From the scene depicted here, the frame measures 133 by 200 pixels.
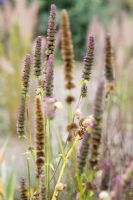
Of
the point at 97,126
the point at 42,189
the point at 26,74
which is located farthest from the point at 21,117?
the point at 97,126

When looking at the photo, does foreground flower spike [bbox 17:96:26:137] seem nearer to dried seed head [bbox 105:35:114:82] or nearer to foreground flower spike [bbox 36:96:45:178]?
foreground flower spike [bbox 36:96:45:178]

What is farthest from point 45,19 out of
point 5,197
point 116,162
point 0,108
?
point 5,197

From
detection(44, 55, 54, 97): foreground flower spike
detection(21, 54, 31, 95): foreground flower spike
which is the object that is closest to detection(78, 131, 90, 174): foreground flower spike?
detection(44, 55, 54, 97): foreground flower spike

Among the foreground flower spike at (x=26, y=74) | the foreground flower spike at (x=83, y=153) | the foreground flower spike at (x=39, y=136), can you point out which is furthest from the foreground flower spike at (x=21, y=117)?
the foreground flower spike at (x=83, y=153)

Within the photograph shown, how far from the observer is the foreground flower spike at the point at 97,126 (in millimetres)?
1374

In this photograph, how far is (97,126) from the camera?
1415 mm

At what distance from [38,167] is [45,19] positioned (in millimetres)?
9609

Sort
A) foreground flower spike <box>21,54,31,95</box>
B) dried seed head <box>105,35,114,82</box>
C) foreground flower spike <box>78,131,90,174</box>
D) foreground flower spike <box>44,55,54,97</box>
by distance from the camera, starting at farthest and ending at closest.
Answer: dried seed head <box>105,35,114,82</box>, foreground flower spike <box>21,54,31,95</box>, foreground flower spike <box>44,55,54,97</box>, foreground flower spike <box>78,131,90,174</box>

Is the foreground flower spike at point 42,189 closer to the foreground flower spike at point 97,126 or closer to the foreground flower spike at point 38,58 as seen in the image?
the foreground flower spike at point 97,126

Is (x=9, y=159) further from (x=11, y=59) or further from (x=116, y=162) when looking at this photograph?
(x=116, y=162)

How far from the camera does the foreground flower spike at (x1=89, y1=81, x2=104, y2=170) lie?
54.1 inches

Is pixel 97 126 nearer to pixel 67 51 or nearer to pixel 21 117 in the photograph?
pixel 67 51

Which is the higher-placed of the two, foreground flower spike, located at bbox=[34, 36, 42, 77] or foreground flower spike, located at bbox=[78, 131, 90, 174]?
foreground flower spike, located at bbox=[34, 36, 42, 77]

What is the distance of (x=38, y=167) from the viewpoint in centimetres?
170
